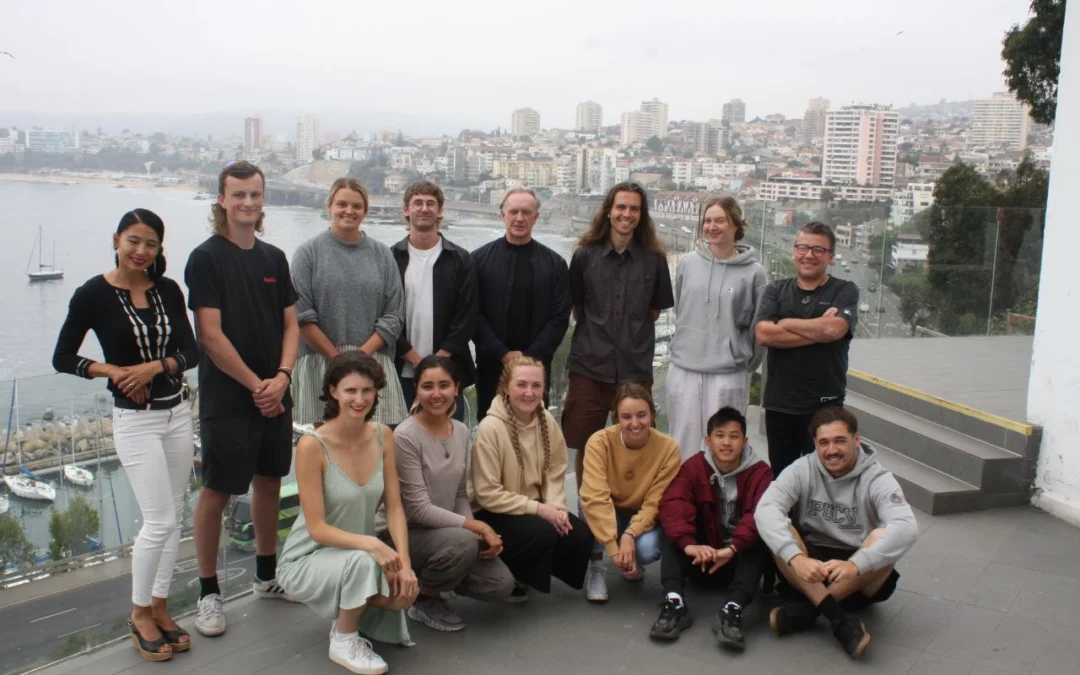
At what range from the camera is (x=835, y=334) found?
3.50m

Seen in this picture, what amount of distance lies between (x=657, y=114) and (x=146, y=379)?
28.6 meters

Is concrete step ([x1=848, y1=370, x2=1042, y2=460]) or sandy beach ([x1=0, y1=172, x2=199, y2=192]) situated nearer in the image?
concrete step ([x1=848, y1=370, x2=1042, y2=460])

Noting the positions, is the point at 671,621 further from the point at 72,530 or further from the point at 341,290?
the point at 72,530

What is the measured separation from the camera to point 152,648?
2832 mm

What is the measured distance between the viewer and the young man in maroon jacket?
10.6 ft

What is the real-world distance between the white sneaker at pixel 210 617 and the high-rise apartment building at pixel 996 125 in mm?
29456

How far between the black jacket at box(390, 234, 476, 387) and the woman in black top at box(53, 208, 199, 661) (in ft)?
3.34

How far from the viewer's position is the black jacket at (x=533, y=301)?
3.79 meters

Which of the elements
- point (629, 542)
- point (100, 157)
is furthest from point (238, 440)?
point (100, 157)

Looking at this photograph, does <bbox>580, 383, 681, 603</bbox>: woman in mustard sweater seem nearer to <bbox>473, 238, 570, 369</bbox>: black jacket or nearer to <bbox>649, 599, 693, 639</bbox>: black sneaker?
<bbox>649, 599, 693, 639</bbox>: black sneaker

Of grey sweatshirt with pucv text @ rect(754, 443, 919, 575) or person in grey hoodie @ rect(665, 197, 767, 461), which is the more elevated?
person in grey hoodie @ rect(665, 197, 767, 461)

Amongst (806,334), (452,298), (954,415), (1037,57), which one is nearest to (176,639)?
(452,298)

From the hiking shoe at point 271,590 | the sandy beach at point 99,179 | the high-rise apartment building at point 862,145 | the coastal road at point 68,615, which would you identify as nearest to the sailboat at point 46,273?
the sandy beach at point 99,179

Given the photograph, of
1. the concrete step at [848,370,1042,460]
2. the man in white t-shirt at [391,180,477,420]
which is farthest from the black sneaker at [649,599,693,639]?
the concrete step at [848,370,1042,460]
